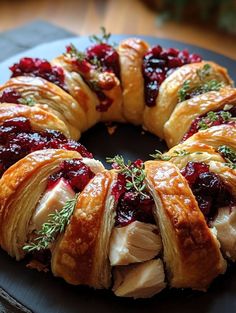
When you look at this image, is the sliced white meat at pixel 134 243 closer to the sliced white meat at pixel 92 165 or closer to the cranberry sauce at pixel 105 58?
the sliced white meat at pixel 92 165

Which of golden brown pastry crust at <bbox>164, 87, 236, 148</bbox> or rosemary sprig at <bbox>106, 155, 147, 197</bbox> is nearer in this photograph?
rosemary sprig at <bbox>106, 155, 147, 197</bbox>

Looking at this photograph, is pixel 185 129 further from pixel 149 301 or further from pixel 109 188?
pixel 149 301

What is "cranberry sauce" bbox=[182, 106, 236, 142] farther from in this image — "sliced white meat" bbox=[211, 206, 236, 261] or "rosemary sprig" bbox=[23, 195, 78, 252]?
"rosemary sprig" bbox=[23, 195, 78, 252]

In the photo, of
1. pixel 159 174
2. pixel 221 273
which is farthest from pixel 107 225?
pixel 221 273

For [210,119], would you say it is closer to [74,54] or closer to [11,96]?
[74,54]

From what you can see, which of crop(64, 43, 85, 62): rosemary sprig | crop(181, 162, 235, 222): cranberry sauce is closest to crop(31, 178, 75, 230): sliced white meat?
crop(181, 162, 235, 222): cranberry sauce

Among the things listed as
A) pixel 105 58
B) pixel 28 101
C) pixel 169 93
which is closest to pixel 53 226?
pixel 28 101

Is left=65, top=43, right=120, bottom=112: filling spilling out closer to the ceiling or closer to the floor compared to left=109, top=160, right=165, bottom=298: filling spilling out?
closer to the ceiling
